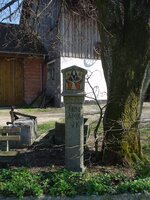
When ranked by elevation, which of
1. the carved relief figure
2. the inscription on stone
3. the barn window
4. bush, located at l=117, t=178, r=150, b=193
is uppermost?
the barn window

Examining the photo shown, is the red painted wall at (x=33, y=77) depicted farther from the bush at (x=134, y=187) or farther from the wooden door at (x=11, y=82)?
the bush at (x=134, y=187)

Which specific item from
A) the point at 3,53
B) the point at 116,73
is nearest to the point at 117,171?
the point at 116,73

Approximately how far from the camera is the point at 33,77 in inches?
816

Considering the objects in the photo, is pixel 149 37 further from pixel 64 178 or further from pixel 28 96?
pixel 28 96

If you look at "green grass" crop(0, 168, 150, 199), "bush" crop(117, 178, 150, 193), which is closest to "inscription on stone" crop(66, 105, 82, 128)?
"green grass" crop(0, 168, 150, 199)

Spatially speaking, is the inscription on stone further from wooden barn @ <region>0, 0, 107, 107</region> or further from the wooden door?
the wooden door

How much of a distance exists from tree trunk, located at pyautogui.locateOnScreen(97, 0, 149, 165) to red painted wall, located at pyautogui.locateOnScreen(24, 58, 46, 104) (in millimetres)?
14814

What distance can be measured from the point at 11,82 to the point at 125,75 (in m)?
15.1

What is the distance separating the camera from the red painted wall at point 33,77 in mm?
20578

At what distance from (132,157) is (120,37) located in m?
2.01

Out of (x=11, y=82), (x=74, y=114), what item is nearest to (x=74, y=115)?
(x=74, y=114)

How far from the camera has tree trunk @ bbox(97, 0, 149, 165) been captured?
5.90 metres

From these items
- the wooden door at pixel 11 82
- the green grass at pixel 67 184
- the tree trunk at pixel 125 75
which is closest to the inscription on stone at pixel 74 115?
the tree trunk at pixel 125 75

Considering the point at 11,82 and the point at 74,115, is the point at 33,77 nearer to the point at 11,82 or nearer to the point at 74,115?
the point at 11,82
